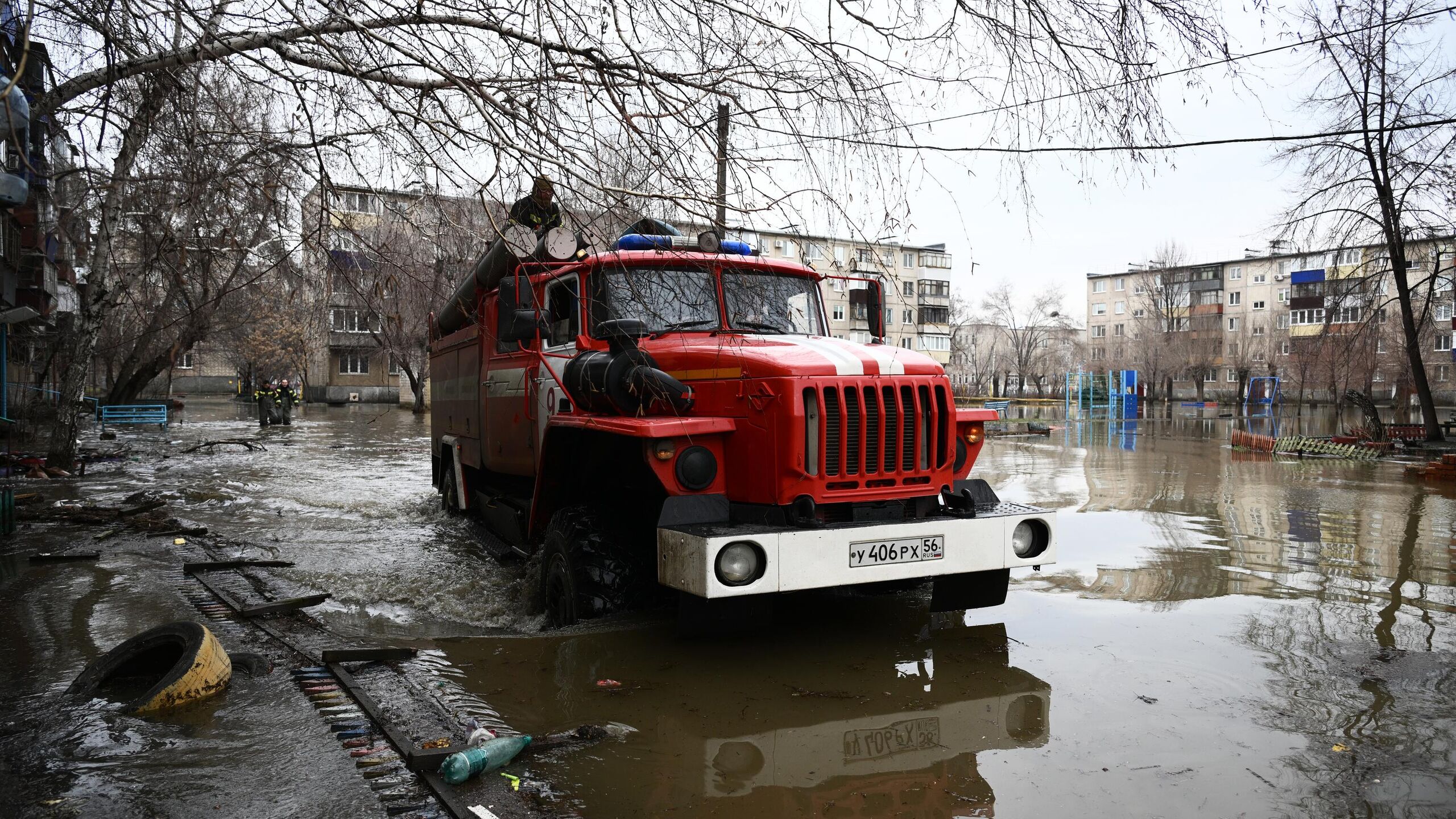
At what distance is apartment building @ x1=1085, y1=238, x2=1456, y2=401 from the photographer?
54.2m

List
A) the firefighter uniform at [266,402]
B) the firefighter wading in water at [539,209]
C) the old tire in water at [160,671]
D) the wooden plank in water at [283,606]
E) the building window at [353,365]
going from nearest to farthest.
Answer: the firefighter wading in water at [539,209] → the old tire in water at [160,671] → the wooden plank in water at [283,606] → the firefighter uniform at [266,402] → the building window at [353,365]

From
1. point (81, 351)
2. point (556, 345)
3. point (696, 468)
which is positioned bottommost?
point (696, 468)

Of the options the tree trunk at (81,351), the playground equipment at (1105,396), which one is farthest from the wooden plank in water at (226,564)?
the playground equipment at (1105,396)

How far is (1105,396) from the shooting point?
59.6m

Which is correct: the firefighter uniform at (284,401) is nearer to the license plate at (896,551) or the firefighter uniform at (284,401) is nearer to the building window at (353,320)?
the building window at (353,320)

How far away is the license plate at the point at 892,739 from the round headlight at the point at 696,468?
4.78 ft

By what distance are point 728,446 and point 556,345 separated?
6.07ft

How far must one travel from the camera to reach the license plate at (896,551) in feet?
15.1

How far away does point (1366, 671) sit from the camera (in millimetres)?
4762

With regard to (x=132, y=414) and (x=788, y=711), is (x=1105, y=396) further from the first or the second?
Result: (x=788, y=711)

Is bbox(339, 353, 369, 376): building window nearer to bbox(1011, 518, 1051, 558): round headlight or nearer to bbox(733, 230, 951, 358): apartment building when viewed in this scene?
bbox(733, 230, 951, 358): apartment building

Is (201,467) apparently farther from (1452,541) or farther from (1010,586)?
(1452,541)

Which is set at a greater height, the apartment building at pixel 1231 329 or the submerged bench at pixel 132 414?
the apartment building at pixel 1231 329

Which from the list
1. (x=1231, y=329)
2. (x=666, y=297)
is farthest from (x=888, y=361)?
(x=1231, y=329)
